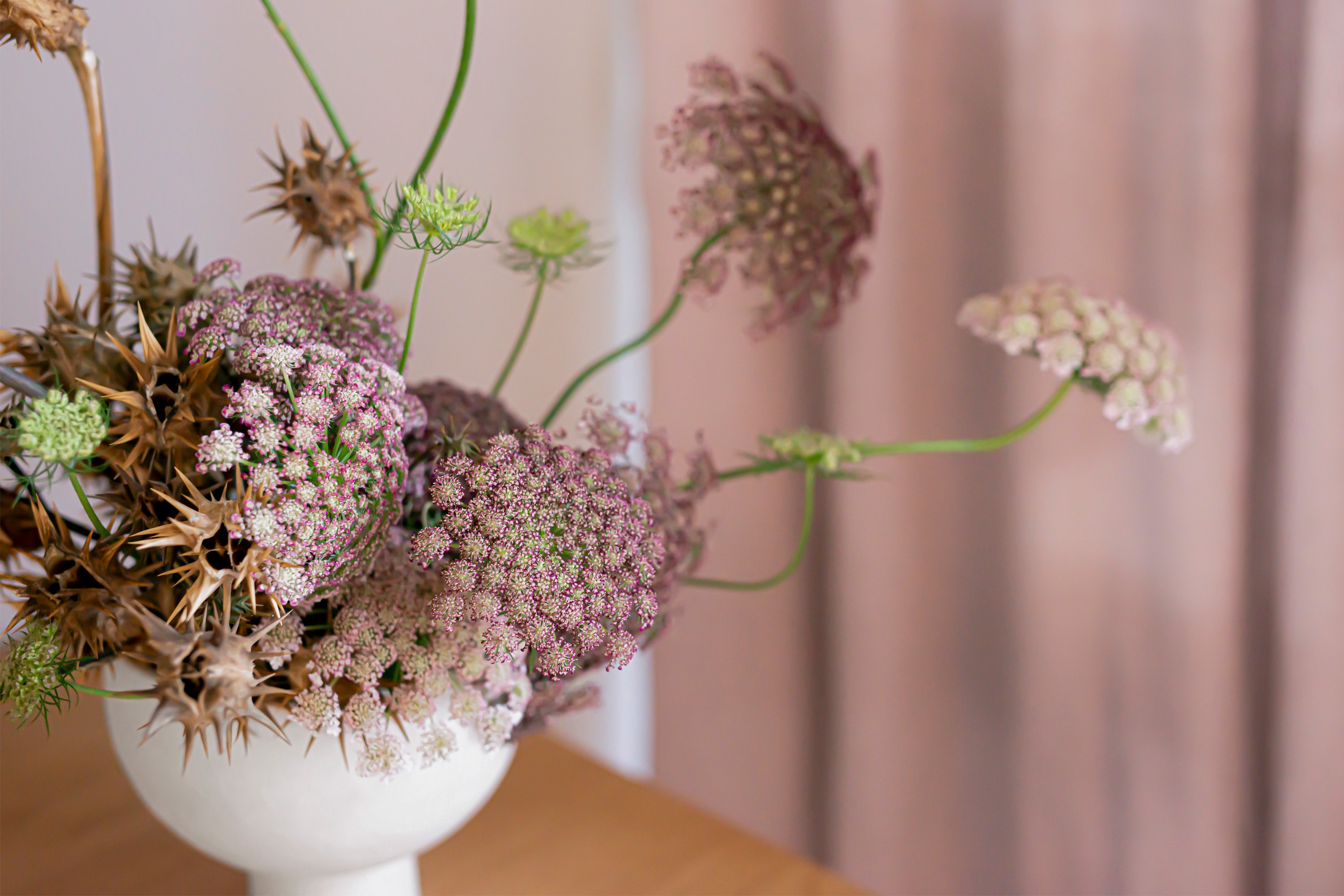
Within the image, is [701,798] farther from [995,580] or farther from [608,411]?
[608,411]

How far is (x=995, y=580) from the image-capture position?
90 cm

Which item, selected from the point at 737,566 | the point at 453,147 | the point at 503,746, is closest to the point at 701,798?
the point at 737,566

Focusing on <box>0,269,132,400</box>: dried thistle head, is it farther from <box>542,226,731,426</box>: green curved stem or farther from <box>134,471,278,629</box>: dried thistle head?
<box>542,226,731,426</box>: green curved stem

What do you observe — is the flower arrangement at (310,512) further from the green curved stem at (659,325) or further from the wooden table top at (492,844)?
the wooden table top at (492,844)

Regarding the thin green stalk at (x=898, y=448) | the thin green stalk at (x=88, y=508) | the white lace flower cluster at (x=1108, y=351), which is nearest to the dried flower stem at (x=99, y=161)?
the thin green stalk at (x=88, y=508)

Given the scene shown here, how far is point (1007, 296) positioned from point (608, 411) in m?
0.30

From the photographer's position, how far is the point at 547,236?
0.57 meters

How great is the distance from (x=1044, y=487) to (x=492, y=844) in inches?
21.7

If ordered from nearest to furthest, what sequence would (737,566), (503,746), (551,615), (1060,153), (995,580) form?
(551,615), (503,746), (1060,153), (995,580), (737,566)

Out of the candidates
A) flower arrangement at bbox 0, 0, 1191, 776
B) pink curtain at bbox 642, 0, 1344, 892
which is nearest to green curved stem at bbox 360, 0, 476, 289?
flower arrangement at bbox 0, 0, 1191, 776

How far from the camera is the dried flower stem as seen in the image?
1.57ft

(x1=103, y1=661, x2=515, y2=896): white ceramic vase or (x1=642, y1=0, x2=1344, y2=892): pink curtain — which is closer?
(x1=103, y1=661, x2=515, y2=896): white ceramic vase

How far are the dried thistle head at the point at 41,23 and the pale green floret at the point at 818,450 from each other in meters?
0.42

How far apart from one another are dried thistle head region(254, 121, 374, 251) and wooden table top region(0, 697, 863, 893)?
441mm
